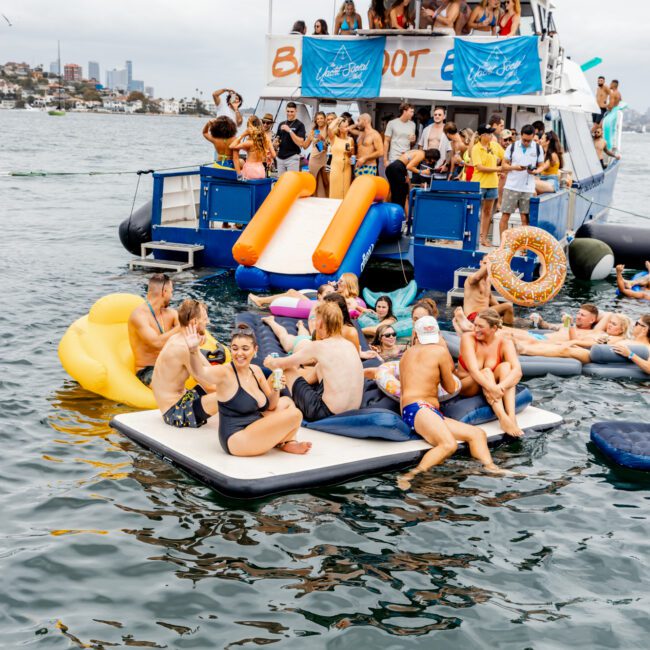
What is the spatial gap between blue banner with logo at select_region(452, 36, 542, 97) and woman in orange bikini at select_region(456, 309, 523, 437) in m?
8.01

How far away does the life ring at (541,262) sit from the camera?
12656mm

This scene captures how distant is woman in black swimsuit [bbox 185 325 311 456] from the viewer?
7124 millimetres

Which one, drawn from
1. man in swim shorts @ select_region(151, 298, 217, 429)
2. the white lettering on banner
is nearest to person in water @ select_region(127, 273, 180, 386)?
man in swim shorts @ select_region(151, 298, 217, 429)

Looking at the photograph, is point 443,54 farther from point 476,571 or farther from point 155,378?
point 476,571

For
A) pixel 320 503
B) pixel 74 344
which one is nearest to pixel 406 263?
pixel 74 344

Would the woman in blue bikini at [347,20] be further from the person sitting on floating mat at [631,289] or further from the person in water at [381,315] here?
the person in water at [381,315]

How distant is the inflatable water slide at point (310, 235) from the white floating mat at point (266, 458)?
18.5 feet

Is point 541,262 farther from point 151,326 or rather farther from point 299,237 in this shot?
point 151,326

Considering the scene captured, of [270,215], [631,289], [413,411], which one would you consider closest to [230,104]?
[270,215]

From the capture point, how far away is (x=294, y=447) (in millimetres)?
7406

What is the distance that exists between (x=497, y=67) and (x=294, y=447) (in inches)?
404

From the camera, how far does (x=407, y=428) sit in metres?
7.93

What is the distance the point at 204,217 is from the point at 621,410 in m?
8.17

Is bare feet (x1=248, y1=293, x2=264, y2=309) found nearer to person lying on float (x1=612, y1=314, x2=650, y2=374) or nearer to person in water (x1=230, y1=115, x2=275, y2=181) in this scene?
person in water (x1=230, y1=115, x2=275, y2=181)
